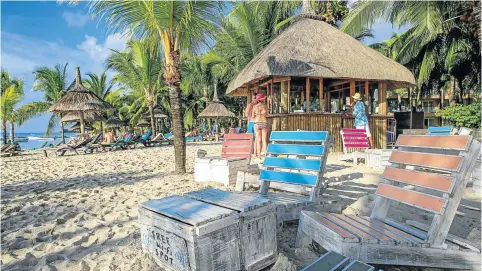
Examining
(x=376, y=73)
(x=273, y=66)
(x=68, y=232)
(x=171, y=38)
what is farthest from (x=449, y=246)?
(x=376, y=73)

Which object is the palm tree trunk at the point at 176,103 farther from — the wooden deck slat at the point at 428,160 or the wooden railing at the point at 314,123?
the wooden deck slat at the point at 428,160

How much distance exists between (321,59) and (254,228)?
787 cm

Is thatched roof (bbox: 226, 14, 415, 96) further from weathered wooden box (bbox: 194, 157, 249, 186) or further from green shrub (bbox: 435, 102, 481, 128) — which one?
green shrub (bbox: 435, 102, 481, 128)

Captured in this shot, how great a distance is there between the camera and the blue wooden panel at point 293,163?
2.74 meters

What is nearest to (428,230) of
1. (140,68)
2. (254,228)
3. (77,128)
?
(254,228)

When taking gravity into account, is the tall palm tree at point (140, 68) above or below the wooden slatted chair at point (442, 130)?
above

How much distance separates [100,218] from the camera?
2.92 meters

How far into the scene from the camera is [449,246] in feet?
5.68

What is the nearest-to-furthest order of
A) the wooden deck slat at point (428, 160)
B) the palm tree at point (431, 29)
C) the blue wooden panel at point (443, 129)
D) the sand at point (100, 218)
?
1. the wooden deck slat at point (428, 160)
2. the sand at point (100, 218)
3. the blue wooden panel at point (443, 129)
4. the palm tree at point (431, 29)

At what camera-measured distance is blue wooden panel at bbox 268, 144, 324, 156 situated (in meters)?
2.79

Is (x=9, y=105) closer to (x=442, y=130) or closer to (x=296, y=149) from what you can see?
(x=296, y=149)

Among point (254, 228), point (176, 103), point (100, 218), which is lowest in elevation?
point (100, 218)

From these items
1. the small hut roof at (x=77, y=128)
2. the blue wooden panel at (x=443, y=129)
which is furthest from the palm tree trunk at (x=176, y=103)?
the small hut roof at (x=77, y=128)

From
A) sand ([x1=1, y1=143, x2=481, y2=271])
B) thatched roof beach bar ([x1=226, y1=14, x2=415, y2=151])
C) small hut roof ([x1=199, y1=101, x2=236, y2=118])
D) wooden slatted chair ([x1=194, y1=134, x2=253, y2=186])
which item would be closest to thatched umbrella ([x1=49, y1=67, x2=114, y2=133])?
small hut roof ([x1=199, y1=101, x2=236, y2=118])
